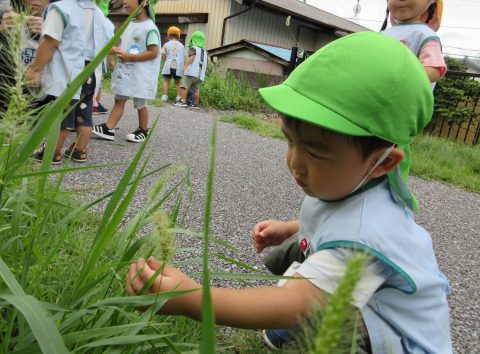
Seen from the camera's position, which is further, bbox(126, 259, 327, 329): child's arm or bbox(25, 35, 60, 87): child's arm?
bbox(25, 35, 60, 87): child's arm

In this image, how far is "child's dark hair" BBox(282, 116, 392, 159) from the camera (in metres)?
0.99

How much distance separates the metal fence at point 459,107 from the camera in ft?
24.4

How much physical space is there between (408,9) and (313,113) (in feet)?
4.73

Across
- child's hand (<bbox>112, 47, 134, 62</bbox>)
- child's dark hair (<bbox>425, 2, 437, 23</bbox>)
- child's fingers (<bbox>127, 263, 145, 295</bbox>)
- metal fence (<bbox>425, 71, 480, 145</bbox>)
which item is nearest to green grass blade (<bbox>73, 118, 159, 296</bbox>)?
child's fingers (<bbox>127, 263, 145, 295</bbox>)

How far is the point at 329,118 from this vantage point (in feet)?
3.07

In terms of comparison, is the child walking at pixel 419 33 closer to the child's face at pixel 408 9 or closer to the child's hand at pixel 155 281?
the child's face at pixel 408 9

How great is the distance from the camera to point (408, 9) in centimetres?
207

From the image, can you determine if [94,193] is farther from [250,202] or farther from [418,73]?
[418,73]

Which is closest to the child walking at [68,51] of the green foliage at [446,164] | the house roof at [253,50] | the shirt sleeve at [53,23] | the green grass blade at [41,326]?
the shirt sleeve at [53,23]

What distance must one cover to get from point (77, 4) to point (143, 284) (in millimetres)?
2465

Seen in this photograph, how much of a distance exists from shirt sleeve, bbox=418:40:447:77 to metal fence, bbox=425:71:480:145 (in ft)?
19.7

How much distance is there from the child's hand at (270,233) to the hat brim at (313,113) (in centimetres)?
60

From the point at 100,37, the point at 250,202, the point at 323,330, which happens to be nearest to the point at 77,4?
the point at 100,37

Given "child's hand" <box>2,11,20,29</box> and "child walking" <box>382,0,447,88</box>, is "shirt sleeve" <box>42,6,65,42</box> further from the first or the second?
"child walking" <box>382,0,447,88</box>
